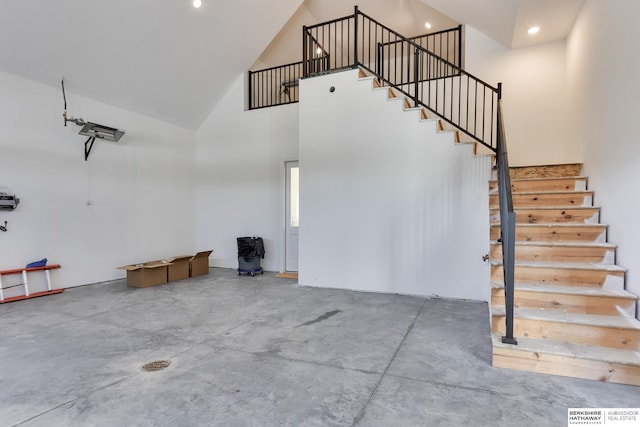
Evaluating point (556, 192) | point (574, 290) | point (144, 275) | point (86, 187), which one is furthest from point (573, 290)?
point (86, 187)

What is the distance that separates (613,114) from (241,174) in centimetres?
597

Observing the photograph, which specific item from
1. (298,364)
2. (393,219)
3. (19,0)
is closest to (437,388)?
(298,364)

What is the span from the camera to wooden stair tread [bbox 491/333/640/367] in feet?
7.34

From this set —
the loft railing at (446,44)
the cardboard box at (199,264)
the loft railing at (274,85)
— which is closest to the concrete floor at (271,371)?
the cardboard box at (199,264)

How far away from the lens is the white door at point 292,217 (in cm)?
665

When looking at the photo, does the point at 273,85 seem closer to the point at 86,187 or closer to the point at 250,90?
the point at 250,90

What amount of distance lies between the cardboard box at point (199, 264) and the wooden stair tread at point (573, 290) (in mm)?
5148

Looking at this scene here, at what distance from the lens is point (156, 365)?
2600mm

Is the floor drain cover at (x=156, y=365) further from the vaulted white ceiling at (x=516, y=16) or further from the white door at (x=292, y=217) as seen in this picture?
the vaulted white ceiling at (x=516, y=16)

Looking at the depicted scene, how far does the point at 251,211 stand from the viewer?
702cm

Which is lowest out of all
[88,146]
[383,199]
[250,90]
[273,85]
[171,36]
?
[383,199]

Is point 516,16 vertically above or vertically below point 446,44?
below

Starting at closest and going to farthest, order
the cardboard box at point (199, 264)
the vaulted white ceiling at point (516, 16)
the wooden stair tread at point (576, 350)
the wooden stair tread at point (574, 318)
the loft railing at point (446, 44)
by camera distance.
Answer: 1. the wooden stair tread at point (576, 350)
2. the wooden stair tread at point (574, 318)
3. the vaulted white ceiling at point (516, 16)
4. the loft railing at point (446, 44)
5. the cardboard box at point (199, 264)

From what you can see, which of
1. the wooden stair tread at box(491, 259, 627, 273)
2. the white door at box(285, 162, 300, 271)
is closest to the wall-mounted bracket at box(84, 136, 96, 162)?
the white door at box(285, 162, 300, 271)
